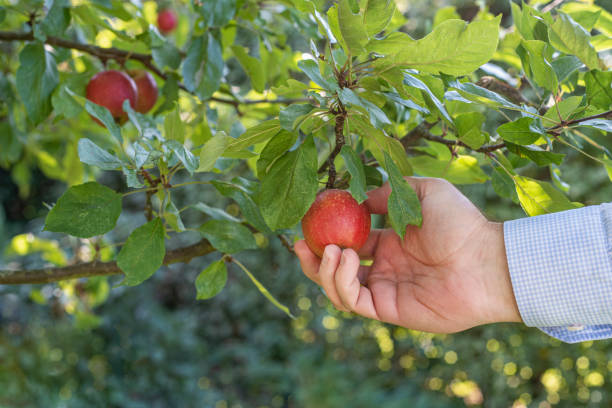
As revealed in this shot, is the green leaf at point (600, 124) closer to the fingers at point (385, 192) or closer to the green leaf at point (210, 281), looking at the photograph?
the fingers at point (385, 192)

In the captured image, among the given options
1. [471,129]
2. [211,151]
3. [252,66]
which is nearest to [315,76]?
[211,151]

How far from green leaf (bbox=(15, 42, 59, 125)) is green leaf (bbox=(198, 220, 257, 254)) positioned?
40cm

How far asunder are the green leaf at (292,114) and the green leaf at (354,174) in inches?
3.1

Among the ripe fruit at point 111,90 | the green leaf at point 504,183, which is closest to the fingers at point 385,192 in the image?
the green leaf at point 504,183

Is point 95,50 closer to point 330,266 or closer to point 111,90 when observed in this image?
point 111,90

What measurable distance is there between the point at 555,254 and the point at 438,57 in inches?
14.5

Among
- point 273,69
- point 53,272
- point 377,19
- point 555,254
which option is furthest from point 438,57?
point 53,272

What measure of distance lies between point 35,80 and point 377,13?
69 cm

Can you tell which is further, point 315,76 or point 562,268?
point 562,268

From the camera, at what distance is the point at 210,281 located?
2.95ft

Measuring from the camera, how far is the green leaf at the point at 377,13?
62cm

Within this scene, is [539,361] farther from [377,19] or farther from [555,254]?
[377,19]

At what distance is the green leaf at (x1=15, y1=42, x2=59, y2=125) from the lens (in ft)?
3.17

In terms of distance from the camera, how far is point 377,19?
628 millimetres
